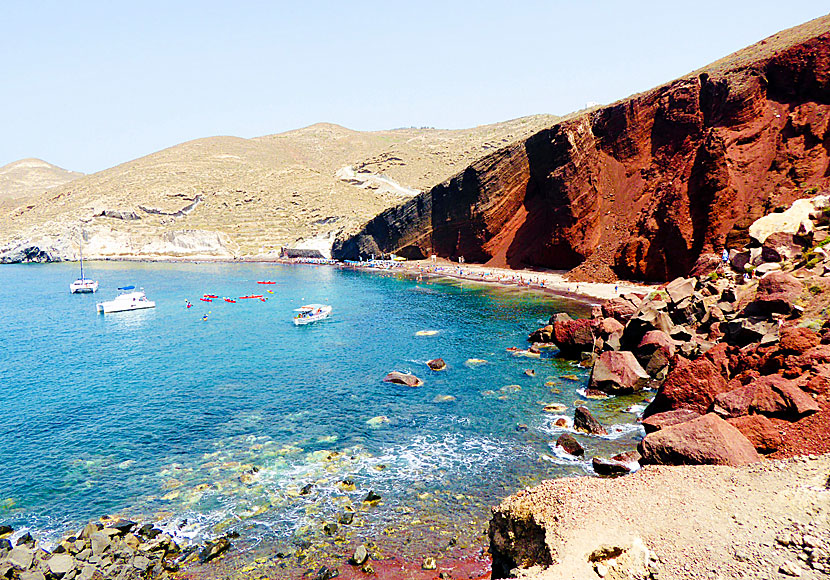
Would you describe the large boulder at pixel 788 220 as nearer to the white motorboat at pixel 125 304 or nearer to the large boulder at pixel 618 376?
the large boulder at pixel 618 376

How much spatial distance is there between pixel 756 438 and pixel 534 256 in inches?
3301

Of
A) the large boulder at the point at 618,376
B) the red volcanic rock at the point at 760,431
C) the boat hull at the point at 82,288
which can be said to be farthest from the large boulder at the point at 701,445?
the boat hull at the point at 82,288

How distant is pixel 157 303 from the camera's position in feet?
Answer: 285

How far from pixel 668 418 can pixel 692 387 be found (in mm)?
2978

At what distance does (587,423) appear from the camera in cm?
3047

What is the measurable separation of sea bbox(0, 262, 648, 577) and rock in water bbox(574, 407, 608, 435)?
0.73 metres

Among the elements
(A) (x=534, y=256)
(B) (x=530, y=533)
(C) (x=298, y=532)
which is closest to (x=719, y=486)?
(B) (x=530, y=533)

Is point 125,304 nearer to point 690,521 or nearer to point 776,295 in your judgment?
point 690,521

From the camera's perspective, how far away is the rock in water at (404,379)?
40.8 metres

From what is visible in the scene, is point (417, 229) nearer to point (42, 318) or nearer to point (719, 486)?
point (42, 318)

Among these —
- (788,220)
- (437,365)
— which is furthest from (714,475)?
(788,220)

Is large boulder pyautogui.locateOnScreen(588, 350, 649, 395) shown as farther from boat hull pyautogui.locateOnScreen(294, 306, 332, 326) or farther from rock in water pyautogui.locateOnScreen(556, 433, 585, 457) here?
boat hull pyautogui.locateOnScreen(294, 306, 332, 326)

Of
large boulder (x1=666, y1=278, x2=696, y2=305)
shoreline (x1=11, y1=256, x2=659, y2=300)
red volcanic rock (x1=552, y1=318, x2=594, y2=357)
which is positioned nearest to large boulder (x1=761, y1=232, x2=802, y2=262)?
large boulder (x1=666, y1=278, x2=696, y2=305)

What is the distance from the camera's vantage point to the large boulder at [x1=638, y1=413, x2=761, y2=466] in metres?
18.8
